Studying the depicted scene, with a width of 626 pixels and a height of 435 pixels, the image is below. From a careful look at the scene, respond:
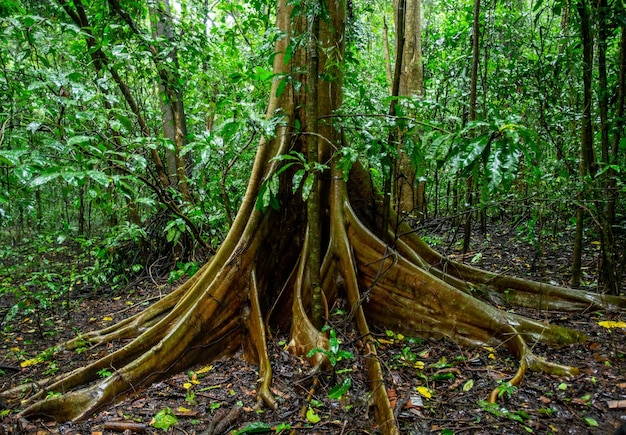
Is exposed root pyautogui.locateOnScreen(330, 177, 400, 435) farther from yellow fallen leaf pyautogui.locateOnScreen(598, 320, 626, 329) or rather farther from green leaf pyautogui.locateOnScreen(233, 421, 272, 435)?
yellow fallen leaf pyautogui.locateOnScreen(598, 320, 626, 329)

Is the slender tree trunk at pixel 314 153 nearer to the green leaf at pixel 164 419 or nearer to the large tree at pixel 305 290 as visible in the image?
the large tree at pixel 305 290

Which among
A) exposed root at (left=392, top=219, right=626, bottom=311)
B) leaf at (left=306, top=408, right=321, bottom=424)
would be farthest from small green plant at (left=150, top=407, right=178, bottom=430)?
exposed root at (left=392, top=219, right=626, bottom=311)

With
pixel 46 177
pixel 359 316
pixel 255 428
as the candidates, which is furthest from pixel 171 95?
pixel 255 428

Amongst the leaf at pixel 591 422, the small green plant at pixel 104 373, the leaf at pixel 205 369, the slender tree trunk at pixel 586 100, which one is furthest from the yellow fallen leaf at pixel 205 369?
the slender tree trunk at pixel 586 100

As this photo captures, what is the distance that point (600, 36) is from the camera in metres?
3.61

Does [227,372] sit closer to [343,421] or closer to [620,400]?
[343,421]

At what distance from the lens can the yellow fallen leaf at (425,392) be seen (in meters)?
2.78

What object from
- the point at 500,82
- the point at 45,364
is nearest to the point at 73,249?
the point at 45,364

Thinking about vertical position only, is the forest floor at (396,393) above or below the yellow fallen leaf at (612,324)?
below

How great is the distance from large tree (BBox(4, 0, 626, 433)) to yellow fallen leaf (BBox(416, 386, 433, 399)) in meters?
0.38

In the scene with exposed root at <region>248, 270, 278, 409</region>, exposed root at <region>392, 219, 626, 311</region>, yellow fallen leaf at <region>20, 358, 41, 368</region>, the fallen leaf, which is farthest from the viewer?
yellow fallen leaf at <region>20, 358, 41, 368</region>

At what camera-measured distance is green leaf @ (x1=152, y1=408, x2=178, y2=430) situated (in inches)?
111

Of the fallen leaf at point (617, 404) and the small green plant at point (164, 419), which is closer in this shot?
the fallen leaf at point (617, 404)

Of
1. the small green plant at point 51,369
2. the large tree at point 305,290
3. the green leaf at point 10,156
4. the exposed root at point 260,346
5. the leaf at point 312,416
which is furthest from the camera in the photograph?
the small green plant at point 51,369
